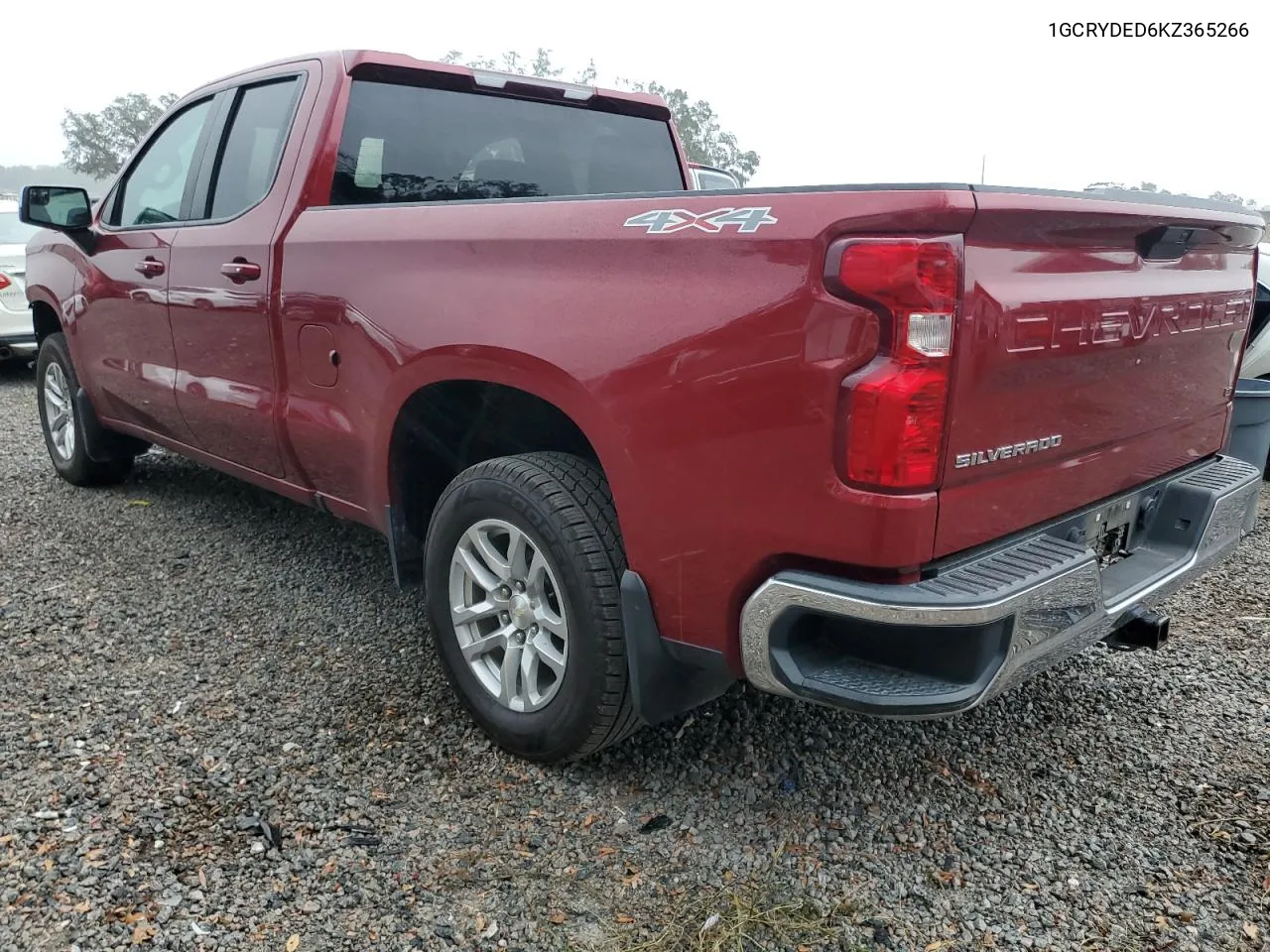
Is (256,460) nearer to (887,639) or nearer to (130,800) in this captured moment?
(130,800)

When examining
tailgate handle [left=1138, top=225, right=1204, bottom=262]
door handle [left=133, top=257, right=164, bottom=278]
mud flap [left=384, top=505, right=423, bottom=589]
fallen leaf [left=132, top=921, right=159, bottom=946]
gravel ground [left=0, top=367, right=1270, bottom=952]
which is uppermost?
tailgate handle [left=1138, top=225, right=1204, bottom=262]

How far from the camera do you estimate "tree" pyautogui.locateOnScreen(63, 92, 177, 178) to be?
4178 centimetres

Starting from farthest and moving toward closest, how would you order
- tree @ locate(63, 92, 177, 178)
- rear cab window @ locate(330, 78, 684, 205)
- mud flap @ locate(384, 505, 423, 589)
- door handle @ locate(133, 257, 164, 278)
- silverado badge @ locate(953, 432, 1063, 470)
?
tree @ locate(63, 92, 177, 178) → door handle @ locate(133, 257, 164, 278) → rear cab window @ locate(330, 78, 684, 205) → mud flap @ locate(384, 505, 423, 589) → silverado badge @ locate(953, 432, 1063, 470)

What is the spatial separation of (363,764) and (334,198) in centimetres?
174

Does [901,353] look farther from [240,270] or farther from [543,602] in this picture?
[240,270]

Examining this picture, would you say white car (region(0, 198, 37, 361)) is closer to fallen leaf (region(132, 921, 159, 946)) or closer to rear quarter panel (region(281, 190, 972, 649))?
rear quarter panel (region(281, 190, 972, 649))

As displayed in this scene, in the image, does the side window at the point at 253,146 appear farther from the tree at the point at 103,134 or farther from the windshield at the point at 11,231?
the tree at the point at 103,134

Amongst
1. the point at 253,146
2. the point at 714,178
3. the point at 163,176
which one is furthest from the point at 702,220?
the point at 714,178

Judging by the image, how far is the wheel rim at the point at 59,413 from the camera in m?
5.03

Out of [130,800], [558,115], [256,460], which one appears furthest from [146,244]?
[130,800]

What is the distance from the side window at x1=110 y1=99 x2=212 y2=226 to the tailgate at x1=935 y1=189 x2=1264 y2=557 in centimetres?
327

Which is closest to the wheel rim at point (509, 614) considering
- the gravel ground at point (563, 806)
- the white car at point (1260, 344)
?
the gravel ground at point (563, 806)

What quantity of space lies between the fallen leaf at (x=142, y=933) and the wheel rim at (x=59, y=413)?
3627 millimetres

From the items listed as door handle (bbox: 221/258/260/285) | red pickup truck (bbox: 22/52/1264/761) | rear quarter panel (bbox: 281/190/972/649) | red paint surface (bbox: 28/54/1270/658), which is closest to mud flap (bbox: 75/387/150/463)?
red pickup truck (bbox: 22/52/1264/761)
